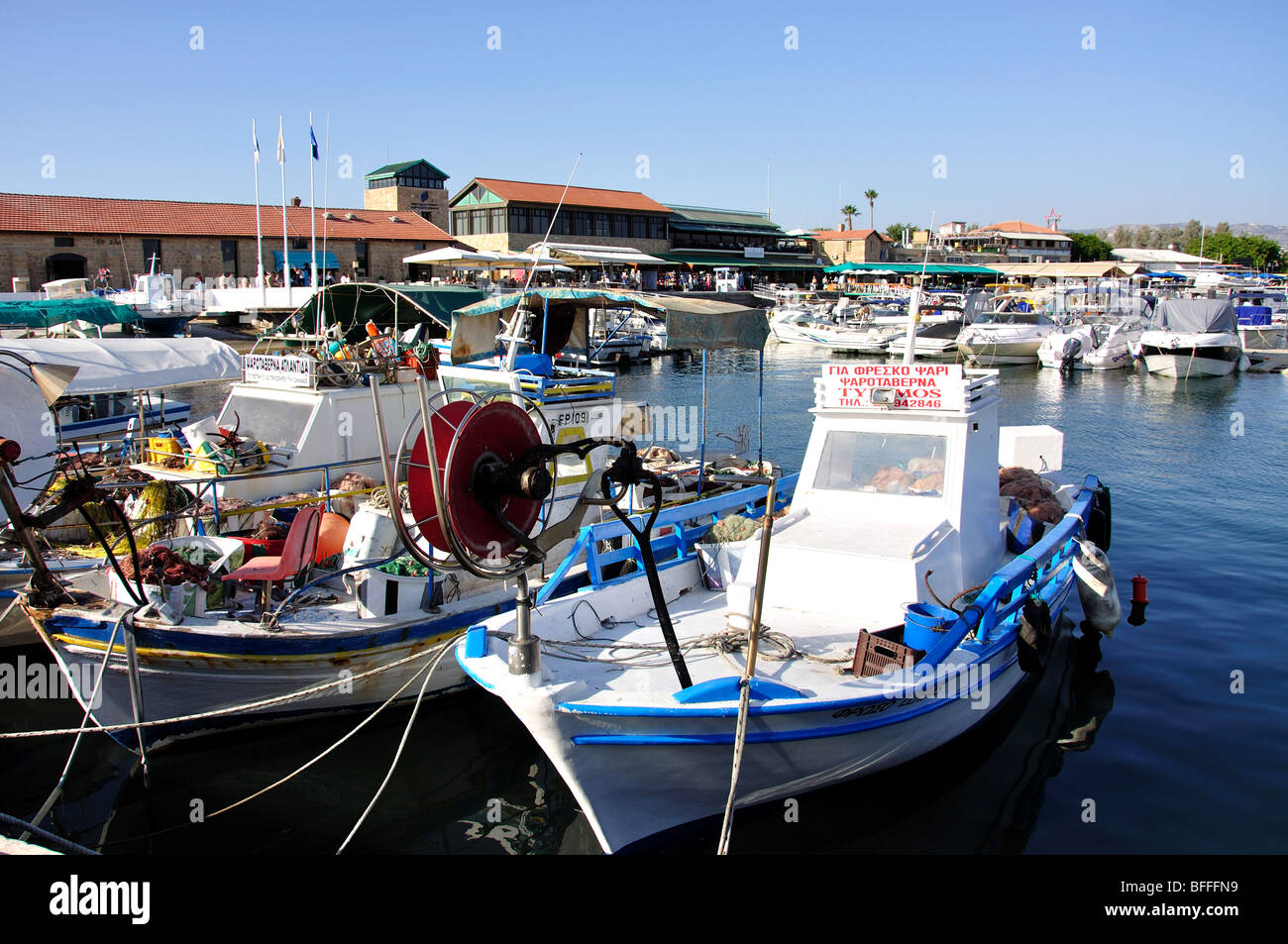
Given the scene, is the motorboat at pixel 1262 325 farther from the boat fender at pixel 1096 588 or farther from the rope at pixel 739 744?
the rope at pixel 739 744

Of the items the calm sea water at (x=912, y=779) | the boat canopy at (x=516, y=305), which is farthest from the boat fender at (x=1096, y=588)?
the boat canopy at (x=516, y=305)

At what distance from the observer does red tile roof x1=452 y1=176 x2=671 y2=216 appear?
60.3 m

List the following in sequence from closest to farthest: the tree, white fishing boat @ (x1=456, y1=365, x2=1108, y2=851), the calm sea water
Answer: white fishing boat @ (x1=456, y1=365, x2=1108, y2=851)
the calm sea water
the tree

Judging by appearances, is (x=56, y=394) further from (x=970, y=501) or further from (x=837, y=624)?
(x=970, y=501)

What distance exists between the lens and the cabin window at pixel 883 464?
855 centimetres

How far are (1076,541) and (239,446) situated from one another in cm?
1018

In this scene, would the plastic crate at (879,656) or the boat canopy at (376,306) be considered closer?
the plastic crate at (879,656)

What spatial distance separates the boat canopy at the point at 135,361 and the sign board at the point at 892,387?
9.19 metres

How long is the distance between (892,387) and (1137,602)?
18.3ft

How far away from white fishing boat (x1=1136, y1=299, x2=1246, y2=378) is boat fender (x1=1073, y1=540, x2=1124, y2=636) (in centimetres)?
3455

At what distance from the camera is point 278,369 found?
12.4m

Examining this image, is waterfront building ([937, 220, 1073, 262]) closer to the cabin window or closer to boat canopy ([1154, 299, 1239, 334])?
boat canopy ([1154, 299, 1239, 334])

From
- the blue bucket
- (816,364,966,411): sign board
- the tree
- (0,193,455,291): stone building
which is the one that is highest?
the tree

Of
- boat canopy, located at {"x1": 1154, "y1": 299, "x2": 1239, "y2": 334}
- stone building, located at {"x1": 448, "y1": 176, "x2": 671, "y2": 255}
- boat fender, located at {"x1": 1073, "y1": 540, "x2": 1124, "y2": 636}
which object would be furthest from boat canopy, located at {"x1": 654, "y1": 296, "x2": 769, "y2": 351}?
stone building, located at {"x1": 448, "y1": 176, "x2": 671, "y2": 255}
